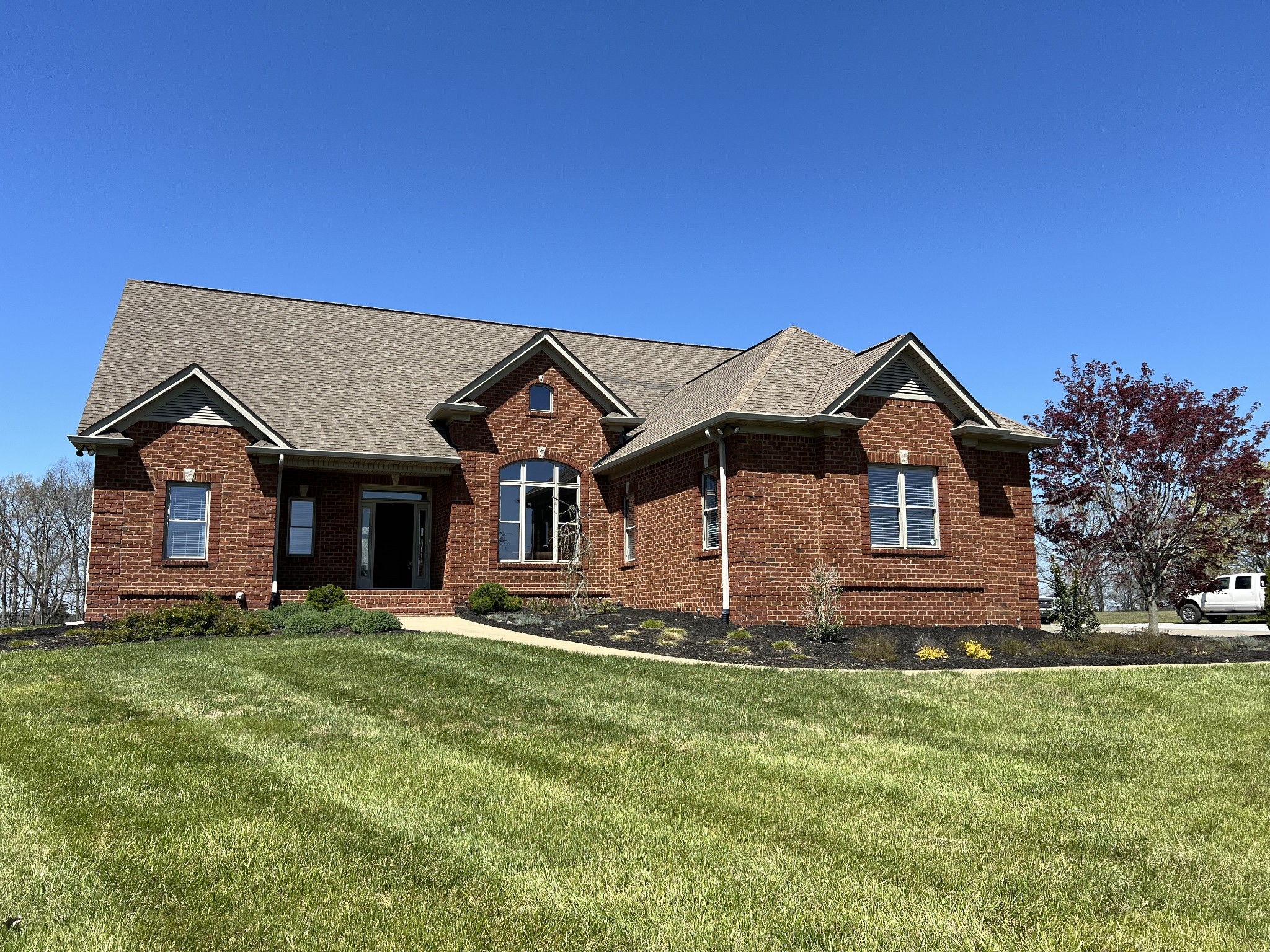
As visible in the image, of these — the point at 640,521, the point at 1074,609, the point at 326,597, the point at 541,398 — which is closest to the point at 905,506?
the point at 1074,609

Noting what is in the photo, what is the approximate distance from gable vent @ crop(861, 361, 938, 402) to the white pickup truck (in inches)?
758

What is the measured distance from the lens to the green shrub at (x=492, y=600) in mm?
20500

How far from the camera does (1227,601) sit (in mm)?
33281

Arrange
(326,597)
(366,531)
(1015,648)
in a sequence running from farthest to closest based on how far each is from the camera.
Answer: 1. (366,531)
2. (326,597)
3. (1015,648)

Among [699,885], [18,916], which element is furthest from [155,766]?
[699,885]

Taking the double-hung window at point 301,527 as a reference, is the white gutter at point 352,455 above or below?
above

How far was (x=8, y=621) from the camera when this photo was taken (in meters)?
58.3

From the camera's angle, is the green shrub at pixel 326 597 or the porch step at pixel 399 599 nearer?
the green shrub at pixel 326 597

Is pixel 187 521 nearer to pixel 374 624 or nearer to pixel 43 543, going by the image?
pixel 374 624

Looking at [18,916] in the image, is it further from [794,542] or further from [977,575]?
[977,575]

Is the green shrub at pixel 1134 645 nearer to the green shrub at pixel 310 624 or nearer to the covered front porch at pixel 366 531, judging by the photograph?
the covered front porch at pixel 366 531

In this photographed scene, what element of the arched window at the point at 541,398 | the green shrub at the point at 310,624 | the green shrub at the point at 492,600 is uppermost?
the arched window at the point at 541,398

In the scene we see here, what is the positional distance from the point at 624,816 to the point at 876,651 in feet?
31.1

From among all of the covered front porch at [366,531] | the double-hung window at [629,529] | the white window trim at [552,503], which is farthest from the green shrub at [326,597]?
the double-hung window at [629,529]
